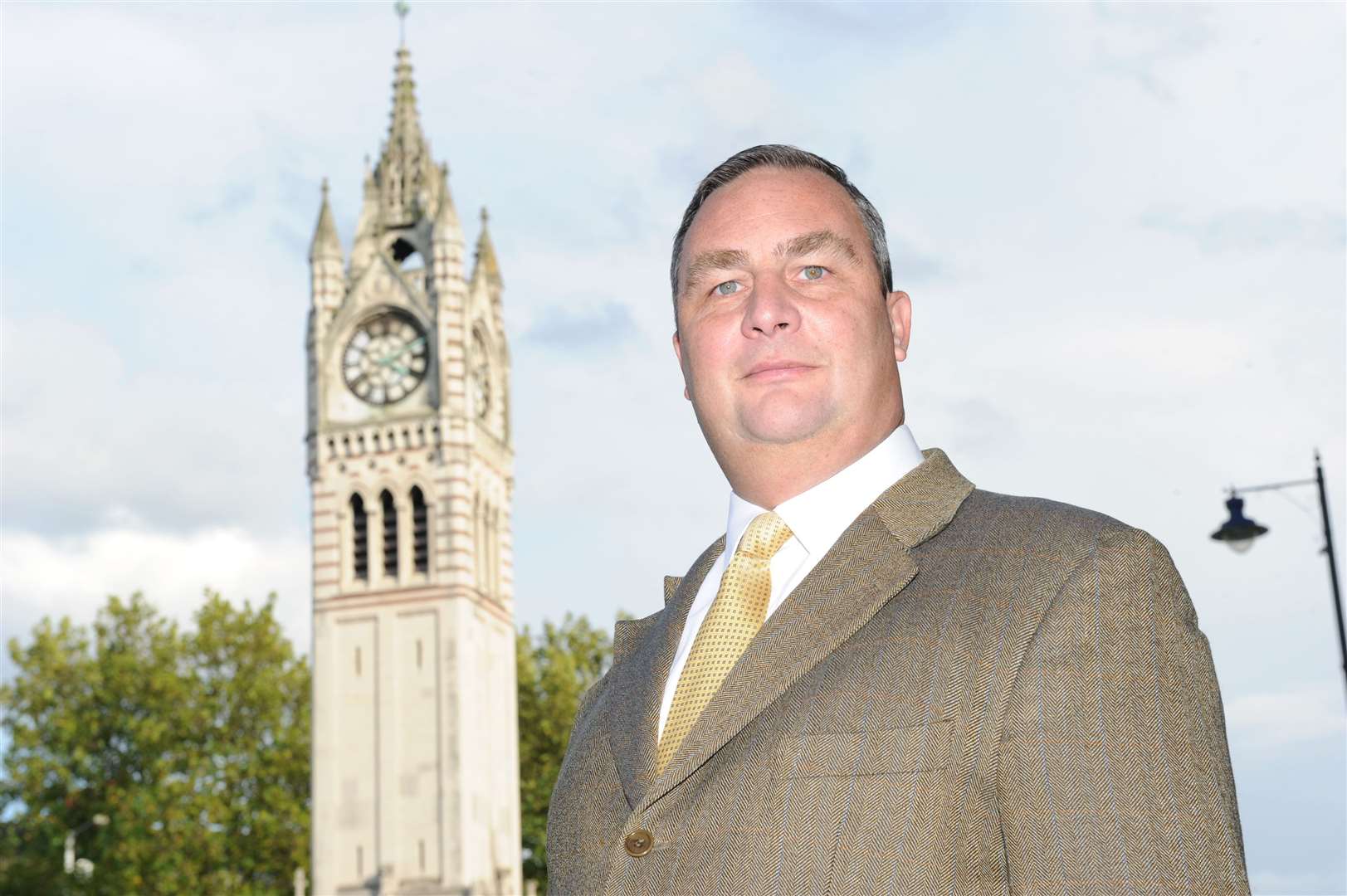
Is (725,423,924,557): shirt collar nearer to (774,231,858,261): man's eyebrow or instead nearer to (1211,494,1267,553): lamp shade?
(774,231,858,261): man's eyebrow

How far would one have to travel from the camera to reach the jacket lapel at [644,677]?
308 centimetres

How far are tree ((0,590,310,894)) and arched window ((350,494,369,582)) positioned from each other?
343 centimetres

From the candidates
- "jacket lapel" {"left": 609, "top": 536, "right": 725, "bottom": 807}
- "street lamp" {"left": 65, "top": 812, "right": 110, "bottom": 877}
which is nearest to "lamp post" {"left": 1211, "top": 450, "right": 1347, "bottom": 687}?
"jacket lapel" {"left": 609, "top": 536, "right": 725, "bottom": 807}

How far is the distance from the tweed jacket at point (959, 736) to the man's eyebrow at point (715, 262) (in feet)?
1.71

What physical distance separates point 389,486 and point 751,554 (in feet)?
181

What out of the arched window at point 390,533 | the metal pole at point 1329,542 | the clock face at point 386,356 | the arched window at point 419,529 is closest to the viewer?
the metal pole at point 1329,542

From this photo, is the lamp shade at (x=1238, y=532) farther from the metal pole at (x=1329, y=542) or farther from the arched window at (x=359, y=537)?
the arched window at (x=359, y=537)

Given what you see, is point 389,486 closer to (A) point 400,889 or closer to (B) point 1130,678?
(A) point 400,889

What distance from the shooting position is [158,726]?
179ft

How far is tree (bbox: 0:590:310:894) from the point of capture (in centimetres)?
5303

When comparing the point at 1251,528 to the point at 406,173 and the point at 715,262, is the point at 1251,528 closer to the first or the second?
the point at 715,262

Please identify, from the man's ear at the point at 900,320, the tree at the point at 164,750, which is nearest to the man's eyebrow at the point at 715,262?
the man's ear at the point at 900,320

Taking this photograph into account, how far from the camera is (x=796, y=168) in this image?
3342 millimetres

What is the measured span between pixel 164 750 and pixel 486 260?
19342 millimetres
